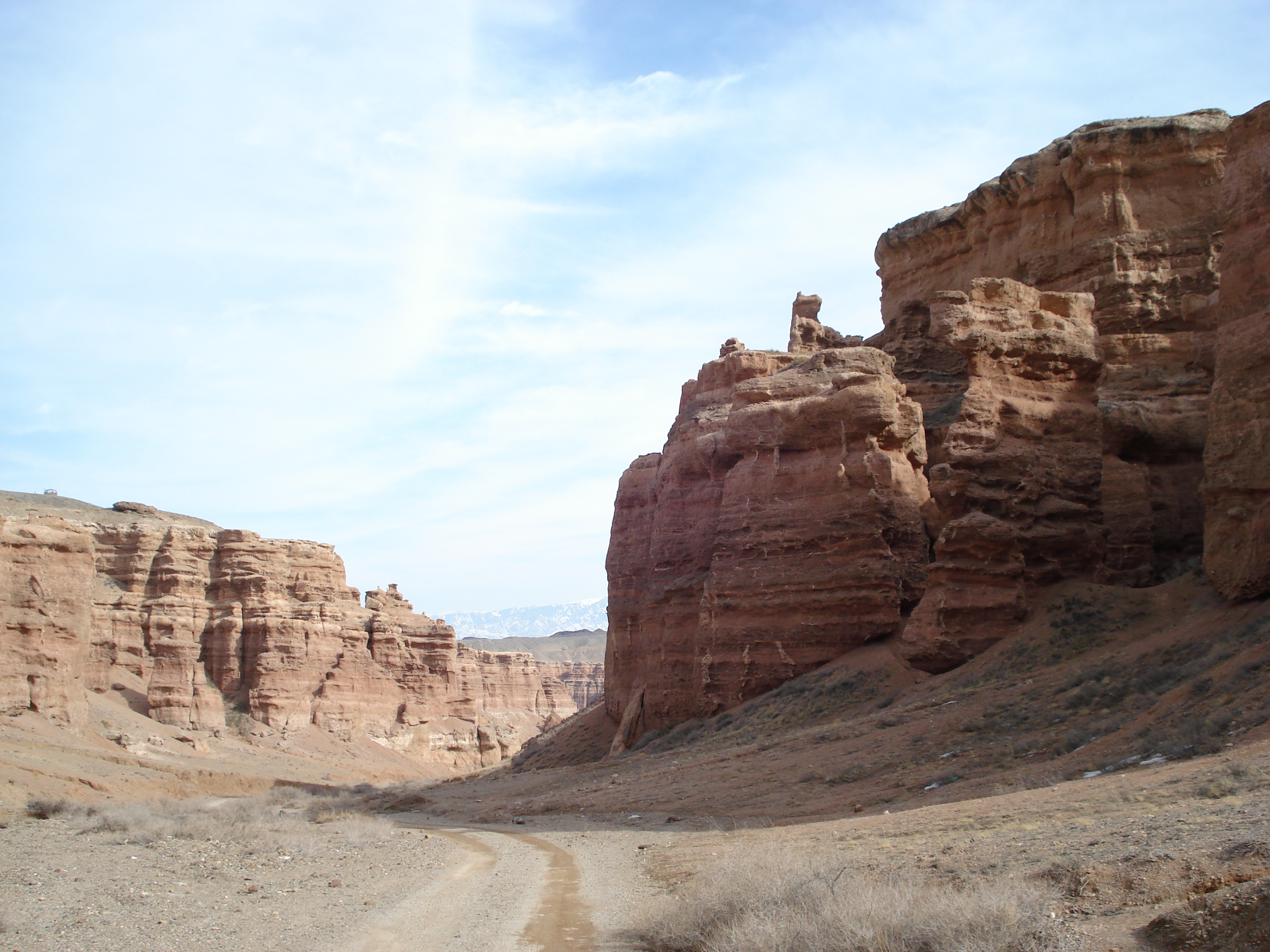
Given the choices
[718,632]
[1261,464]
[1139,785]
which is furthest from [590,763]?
[1139,785]

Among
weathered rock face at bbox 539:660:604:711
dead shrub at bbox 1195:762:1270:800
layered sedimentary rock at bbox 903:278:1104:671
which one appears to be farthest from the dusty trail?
weathered rock face at bbox 539:660:604:711

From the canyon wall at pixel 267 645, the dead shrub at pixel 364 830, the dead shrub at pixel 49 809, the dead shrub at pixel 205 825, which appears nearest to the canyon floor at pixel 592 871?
the dead shrub at pixel 205 825

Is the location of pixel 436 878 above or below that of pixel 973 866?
below

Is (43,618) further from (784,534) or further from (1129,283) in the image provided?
(1129,283)

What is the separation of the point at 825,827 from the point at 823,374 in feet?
63.0

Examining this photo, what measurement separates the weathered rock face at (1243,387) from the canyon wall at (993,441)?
0.05 metres

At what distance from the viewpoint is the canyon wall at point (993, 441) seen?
2555 centimetres

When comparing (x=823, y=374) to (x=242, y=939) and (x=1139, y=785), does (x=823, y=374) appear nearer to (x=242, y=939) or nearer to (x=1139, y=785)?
(x=1139, y=785)

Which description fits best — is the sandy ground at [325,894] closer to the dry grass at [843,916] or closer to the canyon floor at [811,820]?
the canyon floor at [811,820]

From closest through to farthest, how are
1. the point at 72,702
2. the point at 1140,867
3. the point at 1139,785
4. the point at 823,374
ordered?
the point at 1140,867 < the point at 1139,785 < the point at 823,374 < the point at 72,702

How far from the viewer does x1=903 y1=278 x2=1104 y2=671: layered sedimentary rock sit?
25.8m

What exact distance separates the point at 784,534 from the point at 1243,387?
1361 cm

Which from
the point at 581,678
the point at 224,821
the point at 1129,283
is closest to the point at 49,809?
the point at 224,821

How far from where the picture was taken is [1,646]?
3438 centimetres
